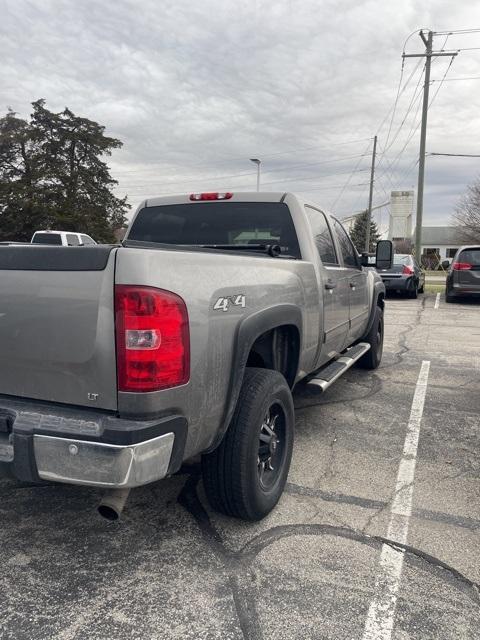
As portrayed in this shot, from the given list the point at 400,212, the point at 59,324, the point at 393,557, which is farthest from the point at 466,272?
the point at 400,212

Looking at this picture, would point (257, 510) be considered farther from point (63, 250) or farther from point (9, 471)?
point (63, 250)

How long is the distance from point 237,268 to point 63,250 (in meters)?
0.88

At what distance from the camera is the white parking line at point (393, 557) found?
213 cm

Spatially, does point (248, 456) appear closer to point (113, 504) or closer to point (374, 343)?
point (113, 504)

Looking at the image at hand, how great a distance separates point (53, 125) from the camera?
38.8 meters

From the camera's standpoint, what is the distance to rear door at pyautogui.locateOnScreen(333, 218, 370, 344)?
5.02 metres

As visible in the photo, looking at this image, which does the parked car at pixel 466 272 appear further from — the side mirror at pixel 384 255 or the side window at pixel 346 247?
the side window at pixel 346 247

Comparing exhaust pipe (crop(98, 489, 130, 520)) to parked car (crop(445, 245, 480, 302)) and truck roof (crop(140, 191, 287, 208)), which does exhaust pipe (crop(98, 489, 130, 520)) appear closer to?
truck roof (crop(140, 191, 287, 208))

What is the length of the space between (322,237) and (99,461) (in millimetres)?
2984

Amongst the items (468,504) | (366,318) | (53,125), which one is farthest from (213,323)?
(53,125)

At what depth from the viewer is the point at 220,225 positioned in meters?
4.16

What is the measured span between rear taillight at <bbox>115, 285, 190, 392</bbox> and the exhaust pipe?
1.78ft

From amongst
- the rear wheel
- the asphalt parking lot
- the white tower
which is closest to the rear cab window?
the rear wheel

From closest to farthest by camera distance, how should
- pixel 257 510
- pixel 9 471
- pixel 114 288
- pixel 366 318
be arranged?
pixel 114 288 → pixel 9 471 → pixel 257 510 → pixel 366 318
